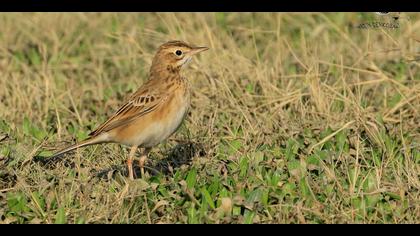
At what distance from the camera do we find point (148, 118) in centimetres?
782

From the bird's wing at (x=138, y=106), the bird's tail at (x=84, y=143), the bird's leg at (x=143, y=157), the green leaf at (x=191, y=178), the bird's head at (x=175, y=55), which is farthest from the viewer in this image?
the bird's head at (x=175, y=55)

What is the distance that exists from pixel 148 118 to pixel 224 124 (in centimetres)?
139

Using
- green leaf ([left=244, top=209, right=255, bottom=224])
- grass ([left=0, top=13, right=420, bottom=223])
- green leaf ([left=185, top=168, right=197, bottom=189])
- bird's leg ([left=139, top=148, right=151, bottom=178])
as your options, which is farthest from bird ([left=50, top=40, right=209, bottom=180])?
green leaf ([left=244, top=209, right=255, bottom=224])

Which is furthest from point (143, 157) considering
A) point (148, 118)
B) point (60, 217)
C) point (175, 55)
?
point (60, 217)

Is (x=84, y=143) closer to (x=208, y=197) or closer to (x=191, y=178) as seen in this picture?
(x=191, y=178)

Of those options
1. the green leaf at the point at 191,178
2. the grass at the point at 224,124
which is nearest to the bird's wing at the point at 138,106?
the grass at the point at 224,124

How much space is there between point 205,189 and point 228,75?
10.2 feet

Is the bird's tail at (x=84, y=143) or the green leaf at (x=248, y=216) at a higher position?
the bird's tail at (x=84, y=143)

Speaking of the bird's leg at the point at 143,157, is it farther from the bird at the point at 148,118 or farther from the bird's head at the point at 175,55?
the bird's head at the point at 175,55

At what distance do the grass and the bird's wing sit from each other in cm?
40

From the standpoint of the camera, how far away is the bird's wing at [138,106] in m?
7.80

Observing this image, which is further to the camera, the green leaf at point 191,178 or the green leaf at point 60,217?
the green leaf at point 191,178

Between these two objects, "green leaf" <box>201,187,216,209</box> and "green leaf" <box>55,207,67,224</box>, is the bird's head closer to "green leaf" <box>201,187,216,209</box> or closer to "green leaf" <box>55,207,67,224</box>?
"green leaf" <box>201,187,216,209</box>

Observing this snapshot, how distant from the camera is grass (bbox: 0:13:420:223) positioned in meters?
6.81
